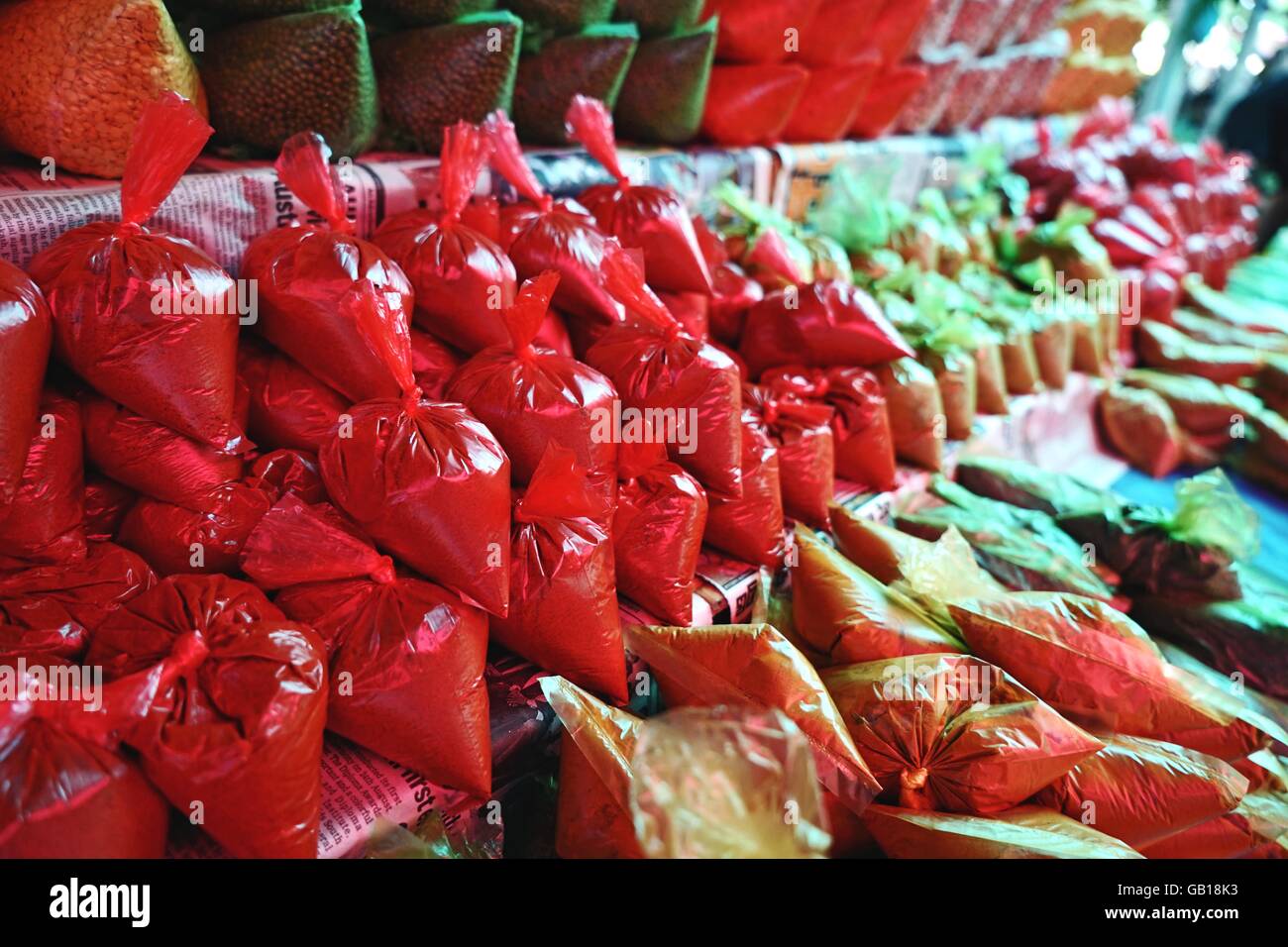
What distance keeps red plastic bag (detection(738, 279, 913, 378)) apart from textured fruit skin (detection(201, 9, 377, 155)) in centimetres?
84

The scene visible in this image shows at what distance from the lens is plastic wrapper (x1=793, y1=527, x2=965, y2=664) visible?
4.09ft

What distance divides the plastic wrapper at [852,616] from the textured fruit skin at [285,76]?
1.02m

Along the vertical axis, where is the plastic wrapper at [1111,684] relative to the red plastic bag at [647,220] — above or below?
below

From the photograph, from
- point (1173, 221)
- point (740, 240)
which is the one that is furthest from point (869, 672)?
point (1173, 221)

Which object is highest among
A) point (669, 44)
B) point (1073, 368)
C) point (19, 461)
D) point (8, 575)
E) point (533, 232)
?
point (669, 44)

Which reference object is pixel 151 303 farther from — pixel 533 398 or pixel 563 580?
pixel 563 580

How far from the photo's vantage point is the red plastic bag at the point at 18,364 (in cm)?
85

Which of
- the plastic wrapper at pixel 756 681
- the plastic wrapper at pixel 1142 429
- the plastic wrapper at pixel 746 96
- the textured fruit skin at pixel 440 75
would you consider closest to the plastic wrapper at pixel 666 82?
the plastic wrapper at pixel 746 96

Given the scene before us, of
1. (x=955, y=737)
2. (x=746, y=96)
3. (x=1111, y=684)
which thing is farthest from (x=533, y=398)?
(x=746, y=96)

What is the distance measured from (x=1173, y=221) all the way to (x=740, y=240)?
2690 millimetres

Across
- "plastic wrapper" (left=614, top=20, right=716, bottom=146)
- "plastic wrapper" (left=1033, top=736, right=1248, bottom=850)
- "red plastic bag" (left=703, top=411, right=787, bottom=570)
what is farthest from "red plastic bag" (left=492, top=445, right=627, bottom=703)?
"plastic wrapper" (left=614, top=20, right=716, bottom=146)

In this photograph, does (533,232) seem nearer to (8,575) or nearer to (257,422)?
(257,422)

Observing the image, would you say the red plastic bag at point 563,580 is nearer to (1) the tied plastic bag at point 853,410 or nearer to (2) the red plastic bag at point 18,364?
(2) the red plastic bag at point 18,364

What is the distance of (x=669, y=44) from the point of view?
1.94 m
